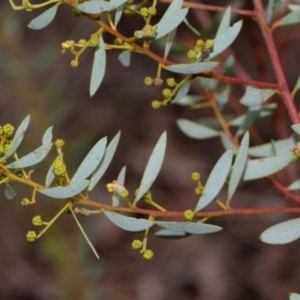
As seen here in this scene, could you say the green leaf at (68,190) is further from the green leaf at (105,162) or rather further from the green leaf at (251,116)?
the green leaf at (251,116)

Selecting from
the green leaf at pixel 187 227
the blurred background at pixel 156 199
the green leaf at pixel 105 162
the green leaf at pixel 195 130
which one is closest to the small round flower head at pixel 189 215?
the green leaf at pixel 187 227

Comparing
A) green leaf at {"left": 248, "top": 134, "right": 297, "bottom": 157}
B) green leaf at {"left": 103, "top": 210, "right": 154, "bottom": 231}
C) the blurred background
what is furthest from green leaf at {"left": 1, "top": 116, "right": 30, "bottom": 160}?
the blurred background

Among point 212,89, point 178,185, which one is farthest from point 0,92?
point 212,89

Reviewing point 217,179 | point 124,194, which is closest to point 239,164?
point 217,179

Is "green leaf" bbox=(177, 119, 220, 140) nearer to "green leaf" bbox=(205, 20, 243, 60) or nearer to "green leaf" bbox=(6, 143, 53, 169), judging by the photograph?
"green leaf" bbox=(205, 20, 243, 60)

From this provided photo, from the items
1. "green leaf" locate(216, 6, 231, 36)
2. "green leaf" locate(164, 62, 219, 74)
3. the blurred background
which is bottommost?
the blurred background

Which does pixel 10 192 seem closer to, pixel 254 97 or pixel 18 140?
pixel 18 140
